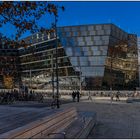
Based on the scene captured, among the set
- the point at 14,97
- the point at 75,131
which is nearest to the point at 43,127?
the point at 75,131

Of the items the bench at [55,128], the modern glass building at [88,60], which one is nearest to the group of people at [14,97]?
the bench at [55,128]

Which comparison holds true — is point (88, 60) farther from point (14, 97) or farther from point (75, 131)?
point (75, 131)

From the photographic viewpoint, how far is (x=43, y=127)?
11766mm

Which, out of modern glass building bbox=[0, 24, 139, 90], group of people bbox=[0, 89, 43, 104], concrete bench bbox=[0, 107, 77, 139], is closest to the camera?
concrete bench bbox=[0, 107, 77, 139]

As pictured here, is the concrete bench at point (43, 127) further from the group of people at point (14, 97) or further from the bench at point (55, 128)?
the group of people at point (14, 97)

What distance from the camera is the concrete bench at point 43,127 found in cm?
970

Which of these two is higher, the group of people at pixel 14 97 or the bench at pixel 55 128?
the group of people at pixel 14 97

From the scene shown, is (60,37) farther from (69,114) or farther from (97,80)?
(69,114)

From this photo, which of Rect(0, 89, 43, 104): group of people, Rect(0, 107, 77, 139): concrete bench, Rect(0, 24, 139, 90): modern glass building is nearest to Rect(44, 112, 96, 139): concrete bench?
Rect(0, 107, 77, 139): concrete bench

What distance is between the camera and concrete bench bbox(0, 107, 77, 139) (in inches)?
382

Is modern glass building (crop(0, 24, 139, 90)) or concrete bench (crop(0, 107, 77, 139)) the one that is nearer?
concrete bench (crop(0, 107, 77, 139))

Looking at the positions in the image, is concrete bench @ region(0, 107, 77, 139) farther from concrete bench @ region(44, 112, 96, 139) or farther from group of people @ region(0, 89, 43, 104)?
group of people @ region(0, 89, 43, 104)

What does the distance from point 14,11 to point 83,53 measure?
78.5 meters

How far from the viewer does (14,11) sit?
8.24 metres
